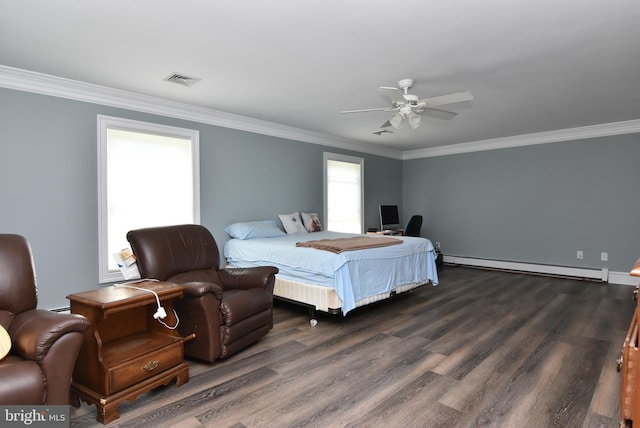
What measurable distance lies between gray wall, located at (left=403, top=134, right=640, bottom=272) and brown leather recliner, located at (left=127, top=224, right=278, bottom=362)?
5.01 meters

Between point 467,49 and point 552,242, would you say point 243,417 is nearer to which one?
point 467,49

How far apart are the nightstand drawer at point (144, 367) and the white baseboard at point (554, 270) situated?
19.3ft

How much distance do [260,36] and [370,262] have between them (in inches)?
91.2

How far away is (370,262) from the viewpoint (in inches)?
144

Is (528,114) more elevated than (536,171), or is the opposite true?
(528,114)

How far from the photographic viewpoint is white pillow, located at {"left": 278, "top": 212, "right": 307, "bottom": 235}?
17.0 ft

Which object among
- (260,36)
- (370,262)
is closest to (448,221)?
(370,262)

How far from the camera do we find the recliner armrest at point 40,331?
1671 millimetres

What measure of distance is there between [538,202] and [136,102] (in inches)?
247

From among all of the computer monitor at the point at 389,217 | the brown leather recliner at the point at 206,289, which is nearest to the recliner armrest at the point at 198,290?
the brown leather recliner at the point at 206,289

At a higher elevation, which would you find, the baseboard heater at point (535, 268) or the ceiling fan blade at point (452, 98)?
the ceiling fan blade at point (452, 98)

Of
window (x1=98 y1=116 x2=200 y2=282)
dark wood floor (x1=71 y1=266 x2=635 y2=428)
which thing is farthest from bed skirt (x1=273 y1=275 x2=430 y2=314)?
window (x1=98 y1=116 x2=200 y2=282)

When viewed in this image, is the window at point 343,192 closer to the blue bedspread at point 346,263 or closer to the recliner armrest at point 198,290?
the blue bedspread at point 346,263

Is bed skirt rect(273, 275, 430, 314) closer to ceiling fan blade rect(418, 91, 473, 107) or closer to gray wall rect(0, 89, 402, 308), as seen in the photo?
gray wall rect(0, 89, 402, 308)
